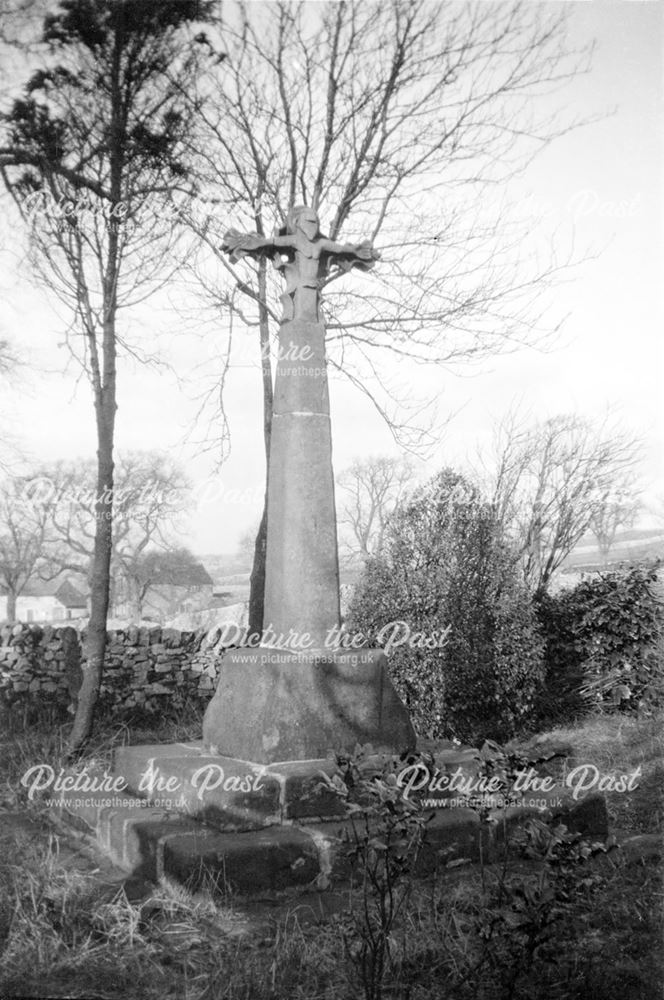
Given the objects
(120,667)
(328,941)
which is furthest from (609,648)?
(328,941)

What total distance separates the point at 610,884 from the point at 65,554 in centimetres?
2148

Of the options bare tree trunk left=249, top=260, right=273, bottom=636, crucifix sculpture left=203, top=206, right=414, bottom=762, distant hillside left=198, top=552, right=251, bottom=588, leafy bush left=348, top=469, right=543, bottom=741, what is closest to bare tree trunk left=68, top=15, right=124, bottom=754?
crucifix sculpture left=203, top=206, right=414, bottom=762

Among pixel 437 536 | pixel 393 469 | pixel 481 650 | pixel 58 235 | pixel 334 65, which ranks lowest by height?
pixel 481 650

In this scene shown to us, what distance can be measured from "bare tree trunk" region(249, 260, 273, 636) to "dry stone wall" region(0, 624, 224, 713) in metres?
0.76

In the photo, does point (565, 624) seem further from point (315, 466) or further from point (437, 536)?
point (315, 466)

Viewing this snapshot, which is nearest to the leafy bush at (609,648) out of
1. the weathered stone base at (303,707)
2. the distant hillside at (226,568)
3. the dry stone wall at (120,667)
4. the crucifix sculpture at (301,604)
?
the dry stone wall at (120,667)

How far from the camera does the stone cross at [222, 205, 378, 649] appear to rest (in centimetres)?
482

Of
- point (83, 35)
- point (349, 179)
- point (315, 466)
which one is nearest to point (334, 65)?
point (349, 179)

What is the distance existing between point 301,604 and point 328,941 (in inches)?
77.2

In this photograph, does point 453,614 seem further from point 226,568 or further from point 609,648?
point 226,568

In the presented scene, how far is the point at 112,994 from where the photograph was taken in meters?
2.93

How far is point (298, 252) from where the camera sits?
5.20m

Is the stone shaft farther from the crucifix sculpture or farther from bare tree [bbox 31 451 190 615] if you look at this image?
bare tree [bbox 31 451 190 615]

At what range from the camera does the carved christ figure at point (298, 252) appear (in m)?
5.15
